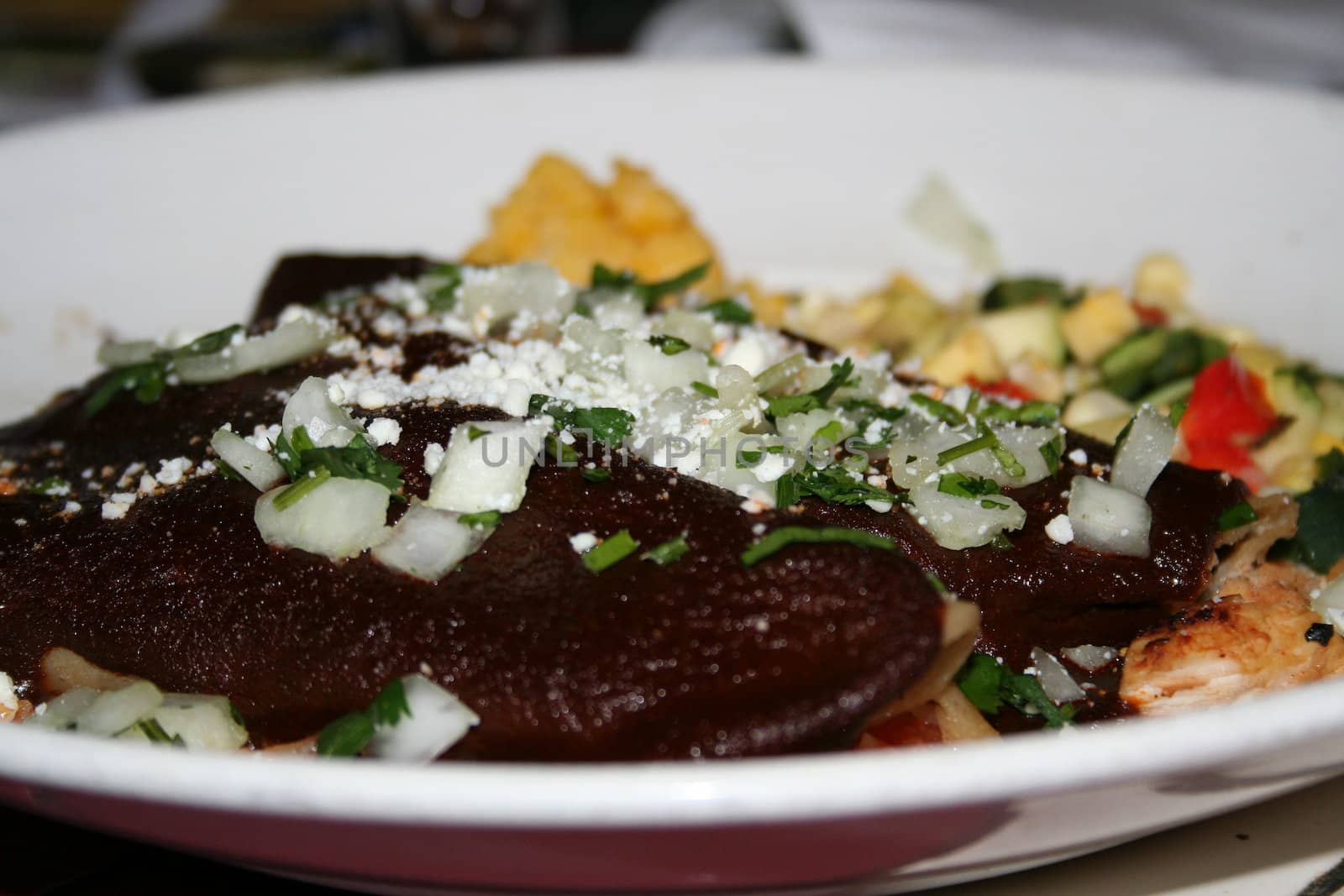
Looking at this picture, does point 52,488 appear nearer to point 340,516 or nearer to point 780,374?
point 340,516

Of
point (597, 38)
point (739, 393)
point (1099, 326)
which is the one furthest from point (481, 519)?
point (597, 38)

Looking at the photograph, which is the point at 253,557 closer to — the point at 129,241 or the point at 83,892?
the point at 83,892

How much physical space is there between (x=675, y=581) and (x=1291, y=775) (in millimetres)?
936

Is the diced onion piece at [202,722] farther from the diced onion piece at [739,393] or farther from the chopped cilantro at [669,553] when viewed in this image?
the diced onion piece at [739,393]

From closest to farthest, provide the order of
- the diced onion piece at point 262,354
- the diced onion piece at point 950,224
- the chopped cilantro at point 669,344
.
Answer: the chopped cilantro at point 669,344 → the diced onion piece at point 262,354 → the diced onion piece at point 950,224

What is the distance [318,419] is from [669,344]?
695mm

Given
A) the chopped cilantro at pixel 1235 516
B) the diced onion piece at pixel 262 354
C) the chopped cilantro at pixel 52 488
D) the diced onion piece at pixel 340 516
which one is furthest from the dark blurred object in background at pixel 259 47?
the chopped cilantro at pixel 1235 516

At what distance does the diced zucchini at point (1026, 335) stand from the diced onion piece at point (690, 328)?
1358 millimetres

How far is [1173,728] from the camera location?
148cm

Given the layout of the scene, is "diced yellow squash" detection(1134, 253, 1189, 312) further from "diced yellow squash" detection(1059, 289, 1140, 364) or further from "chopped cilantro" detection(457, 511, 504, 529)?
"chopped cilantro" detection(457, 511, 504, 529)

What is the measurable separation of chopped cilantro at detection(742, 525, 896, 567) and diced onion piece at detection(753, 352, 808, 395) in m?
0.54

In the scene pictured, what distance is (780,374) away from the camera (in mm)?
2508

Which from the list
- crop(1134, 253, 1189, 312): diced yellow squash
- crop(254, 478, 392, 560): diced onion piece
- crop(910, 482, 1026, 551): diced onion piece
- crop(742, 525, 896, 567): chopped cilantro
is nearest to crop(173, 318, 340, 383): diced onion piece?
crop(254, 478, 392, 560): diced onion piece

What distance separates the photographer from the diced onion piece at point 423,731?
1.91m
